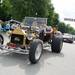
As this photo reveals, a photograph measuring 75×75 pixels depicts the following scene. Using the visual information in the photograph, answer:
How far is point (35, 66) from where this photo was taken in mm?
8539

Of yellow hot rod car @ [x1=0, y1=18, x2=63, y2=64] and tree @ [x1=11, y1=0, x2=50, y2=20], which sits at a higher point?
tree @ [x1=11, y1=0, x2=50, y2=20]

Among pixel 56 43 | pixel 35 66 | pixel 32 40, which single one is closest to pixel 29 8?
pixel 56 43

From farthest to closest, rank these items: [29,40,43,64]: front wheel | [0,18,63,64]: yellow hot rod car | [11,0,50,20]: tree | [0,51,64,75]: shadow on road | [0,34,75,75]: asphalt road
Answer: [11,0,50,20]: tree → [0,18,63,64]: yellow hot rod car → [29,40,43,64]: front wheel → [0,51,64,75]: shadow on road → [0,34,75,75]: asphalt road

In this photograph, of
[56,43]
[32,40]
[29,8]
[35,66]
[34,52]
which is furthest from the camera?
[29,8]

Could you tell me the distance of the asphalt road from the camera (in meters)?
7.71

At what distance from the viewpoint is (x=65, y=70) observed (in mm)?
8398

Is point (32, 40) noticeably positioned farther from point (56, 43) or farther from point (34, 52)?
point (56, 43)

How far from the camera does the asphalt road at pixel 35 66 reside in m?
7.71

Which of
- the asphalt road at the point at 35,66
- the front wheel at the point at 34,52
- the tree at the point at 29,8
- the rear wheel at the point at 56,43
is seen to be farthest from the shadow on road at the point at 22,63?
the tree at the point at 29,8

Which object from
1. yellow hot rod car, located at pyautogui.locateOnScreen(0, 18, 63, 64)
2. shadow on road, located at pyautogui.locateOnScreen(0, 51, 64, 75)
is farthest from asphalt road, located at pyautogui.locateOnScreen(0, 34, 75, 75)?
yellow hot rod car, located at pyautogui.locateOnScreen(0, 18, 63, 64)

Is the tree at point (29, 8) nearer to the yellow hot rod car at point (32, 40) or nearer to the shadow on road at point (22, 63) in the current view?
the yellow hot rod car at point (32, 40)

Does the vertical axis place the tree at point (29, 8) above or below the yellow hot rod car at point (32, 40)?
above

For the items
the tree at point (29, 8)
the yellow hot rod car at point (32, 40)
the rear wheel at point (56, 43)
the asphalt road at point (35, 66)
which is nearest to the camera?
the asphalt road at point (35, 66)

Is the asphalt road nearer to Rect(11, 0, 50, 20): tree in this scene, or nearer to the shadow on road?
the shadow on road
